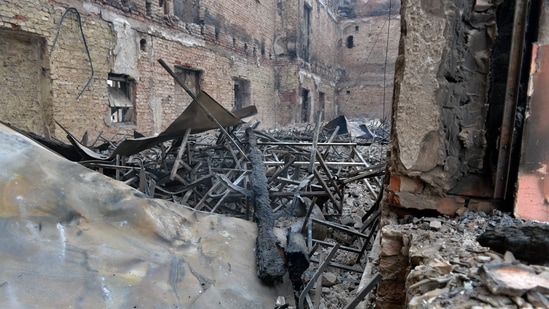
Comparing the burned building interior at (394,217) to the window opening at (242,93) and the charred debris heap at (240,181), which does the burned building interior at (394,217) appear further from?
the window opening at (242,93)

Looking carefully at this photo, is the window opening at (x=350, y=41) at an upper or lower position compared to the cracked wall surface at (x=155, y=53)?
upper

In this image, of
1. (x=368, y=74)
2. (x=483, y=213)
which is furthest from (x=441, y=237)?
(x=368, y=74)

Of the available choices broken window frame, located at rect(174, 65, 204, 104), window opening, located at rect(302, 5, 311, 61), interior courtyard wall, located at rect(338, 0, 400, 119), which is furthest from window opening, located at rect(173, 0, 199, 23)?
interior courtyard wall, located at rect(338, 0, 400, 119)

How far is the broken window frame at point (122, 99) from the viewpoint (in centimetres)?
805

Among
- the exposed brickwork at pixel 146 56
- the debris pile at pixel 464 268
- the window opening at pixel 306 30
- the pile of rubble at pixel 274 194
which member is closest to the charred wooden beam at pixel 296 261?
the pile of rubble at pixel 274 194

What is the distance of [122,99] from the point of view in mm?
8203

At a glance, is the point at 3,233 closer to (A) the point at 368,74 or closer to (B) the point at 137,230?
(B) the point at 137,230

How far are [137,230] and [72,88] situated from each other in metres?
6.06

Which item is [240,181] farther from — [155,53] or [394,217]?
[155,53]

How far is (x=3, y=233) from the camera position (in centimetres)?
A: 171

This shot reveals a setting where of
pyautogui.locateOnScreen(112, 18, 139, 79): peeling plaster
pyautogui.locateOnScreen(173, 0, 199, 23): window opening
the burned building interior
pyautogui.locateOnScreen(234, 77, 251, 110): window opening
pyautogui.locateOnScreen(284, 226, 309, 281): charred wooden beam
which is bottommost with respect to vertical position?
pyautogui.locateOnScreen(284, 226, 309, 281): charred wooden beam

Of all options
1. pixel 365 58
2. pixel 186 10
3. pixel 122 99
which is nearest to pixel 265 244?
pixel 122 99

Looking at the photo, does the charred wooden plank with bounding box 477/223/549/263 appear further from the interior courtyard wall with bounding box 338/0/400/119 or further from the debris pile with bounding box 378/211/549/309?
the interior courtyard wall with bounding box 338/0/400/119

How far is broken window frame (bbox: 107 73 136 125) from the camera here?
26.4 feet
